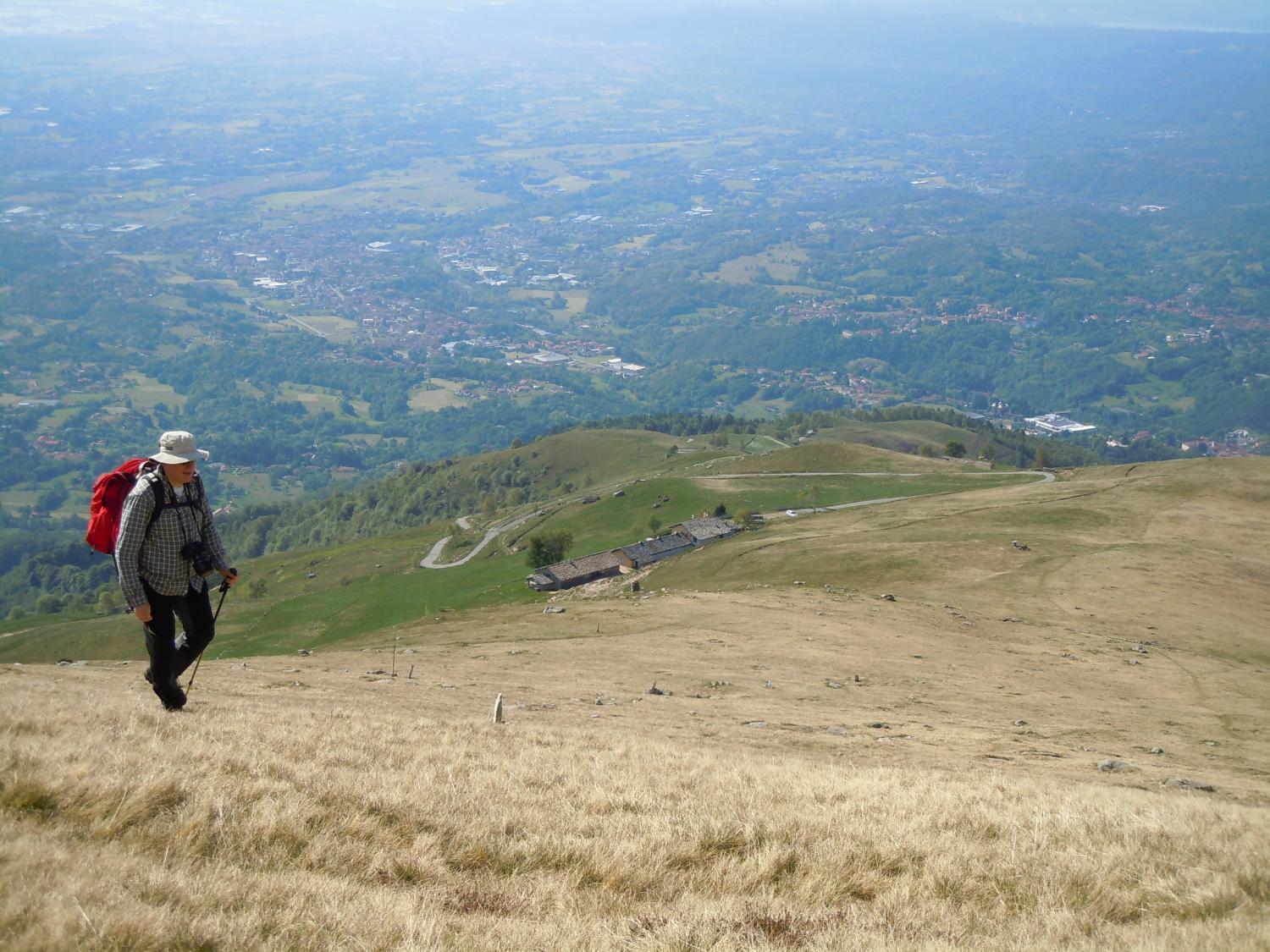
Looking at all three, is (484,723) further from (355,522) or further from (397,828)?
(355,522)

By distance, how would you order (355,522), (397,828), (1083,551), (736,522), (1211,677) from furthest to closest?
(355,522)
(736,522)
(1083,551)
(1211,677)
(397,828)

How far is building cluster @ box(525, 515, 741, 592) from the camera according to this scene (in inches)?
2958

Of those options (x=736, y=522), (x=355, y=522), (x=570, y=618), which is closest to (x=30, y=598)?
(x=355, y=522)

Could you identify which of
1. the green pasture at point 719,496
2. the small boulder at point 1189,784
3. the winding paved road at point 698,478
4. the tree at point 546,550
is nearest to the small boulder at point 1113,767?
the small boulder at point 1189,784

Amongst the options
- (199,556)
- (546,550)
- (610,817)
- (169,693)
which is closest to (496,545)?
(546,550)

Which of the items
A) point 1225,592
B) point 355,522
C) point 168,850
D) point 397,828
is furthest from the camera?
point 355,522

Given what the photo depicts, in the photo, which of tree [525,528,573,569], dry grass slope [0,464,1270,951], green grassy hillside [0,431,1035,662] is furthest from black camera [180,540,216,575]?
tree [525,528,573,569]

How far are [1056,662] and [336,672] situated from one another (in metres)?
27.8

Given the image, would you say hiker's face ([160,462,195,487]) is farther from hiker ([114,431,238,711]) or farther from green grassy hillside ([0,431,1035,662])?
green grassy hillside ([0,431,1035,662])

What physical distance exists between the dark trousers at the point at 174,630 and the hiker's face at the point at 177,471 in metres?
1.34

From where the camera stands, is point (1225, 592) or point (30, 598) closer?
point (1225, 592)

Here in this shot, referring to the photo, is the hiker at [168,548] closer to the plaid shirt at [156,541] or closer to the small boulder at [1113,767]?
the plaid shirt at [156,541]

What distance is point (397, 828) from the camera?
10.0 m

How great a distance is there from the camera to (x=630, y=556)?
8094 cm
